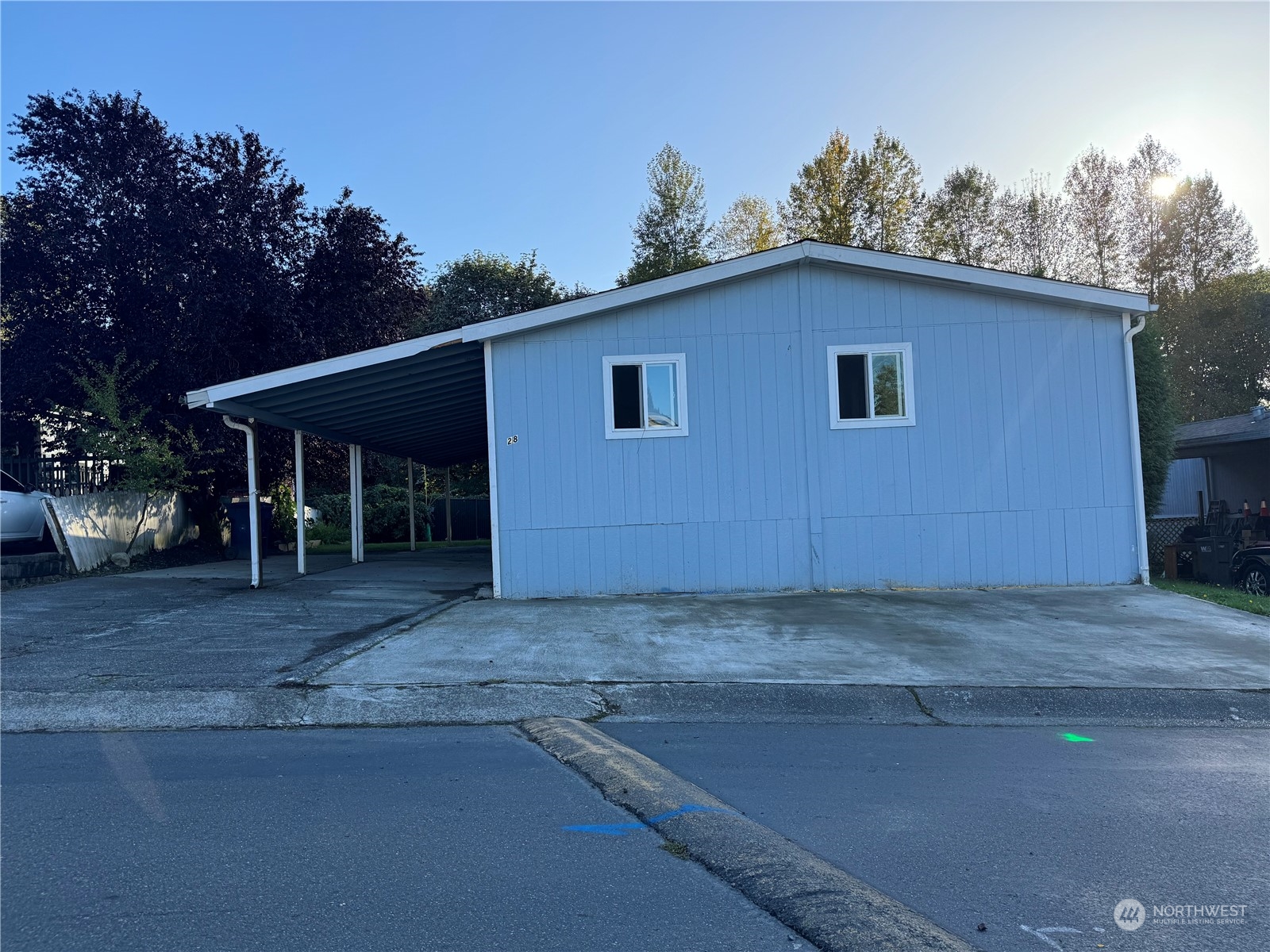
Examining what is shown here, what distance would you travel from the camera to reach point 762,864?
12.6ft

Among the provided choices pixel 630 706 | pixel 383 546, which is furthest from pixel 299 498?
pixel 383 546

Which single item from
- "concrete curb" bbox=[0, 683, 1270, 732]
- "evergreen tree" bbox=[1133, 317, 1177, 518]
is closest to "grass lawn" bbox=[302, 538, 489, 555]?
"concrete curb" bbox=[0, 683, 1270, 732]

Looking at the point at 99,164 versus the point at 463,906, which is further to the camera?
the point at 99,164

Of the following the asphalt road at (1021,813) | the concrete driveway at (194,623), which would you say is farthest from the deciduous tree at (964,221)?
the asphalt road at (1021,813)

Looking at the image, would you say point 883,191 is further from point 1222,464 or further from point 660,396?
point 660,396

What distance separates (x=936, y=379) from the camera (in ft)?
38.7

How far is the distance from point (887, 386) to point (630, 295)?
→ 3557 millimetres

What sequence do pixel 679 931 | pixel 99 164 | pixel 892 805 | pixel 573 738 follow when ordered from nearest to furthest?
pixel 679 931
pixel 892 805
pixel 573 738
pixel 99 164

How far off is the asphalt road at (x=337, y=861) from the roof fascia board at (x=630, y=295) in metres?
6.74

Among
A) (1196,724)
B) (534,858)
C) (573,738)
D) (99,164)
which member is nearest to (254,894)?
(534,858)

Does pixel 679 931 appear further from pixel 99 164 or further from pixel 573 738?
pixel 99 164

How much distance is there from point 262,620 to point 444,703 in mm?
4105

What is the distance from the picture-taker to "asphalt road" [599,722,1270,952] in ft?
11.4

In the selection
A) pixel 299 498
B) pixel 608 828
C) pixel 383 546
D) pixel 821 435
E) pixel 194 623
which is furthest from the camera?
pixel 383 546
